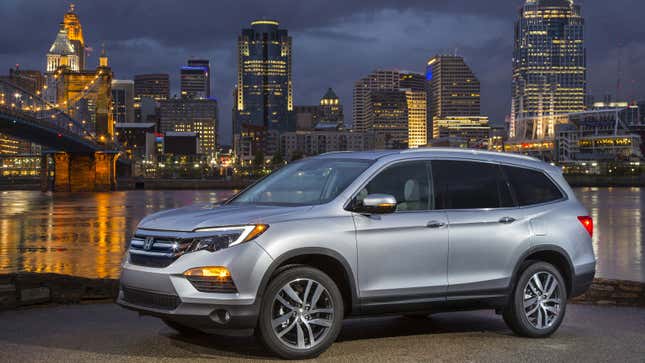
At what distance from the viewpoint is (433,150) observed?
26.7 ft

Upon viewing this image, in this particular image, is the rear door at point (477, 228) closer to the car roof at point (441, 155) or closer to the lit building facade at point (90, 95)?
the car roof at point (441, 155)

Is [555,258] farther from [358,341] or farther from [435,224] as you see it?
[358,341]

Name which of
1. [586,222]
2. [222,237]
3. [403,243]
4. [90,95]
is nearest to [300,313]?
[222,237]

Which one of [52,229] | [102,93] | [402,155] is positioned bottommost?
[52,229]

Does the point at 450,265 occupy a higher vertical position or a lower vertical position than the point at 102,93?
lower

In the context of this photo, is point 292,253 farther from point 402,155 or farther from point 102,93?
point 102,93

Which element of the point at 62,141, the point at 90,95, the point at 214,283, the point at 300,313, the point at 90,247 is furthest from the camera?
the point at 90,95

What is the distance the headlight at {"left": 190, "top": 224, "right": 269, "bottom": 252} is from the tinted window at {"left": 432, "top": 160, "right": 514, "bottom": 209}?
2012mm

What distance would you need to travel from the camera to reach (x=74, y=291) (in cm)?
1005

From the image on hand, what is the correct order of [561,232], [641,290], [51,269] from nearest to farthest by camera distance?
1. [561,232]
2. [641,290]
3. [51,269]

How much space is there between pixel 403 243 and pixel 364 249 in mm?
424

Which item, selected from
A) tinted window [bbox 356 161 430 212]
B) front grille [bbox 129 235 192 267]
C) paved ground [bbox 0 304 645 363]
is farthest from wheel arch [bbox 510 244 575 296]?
front grille [bbox 129 235 192 267]

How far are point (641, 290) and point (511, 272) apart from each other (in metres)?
3.21

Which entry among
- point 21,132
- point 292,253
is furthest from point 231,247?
point 21,132
